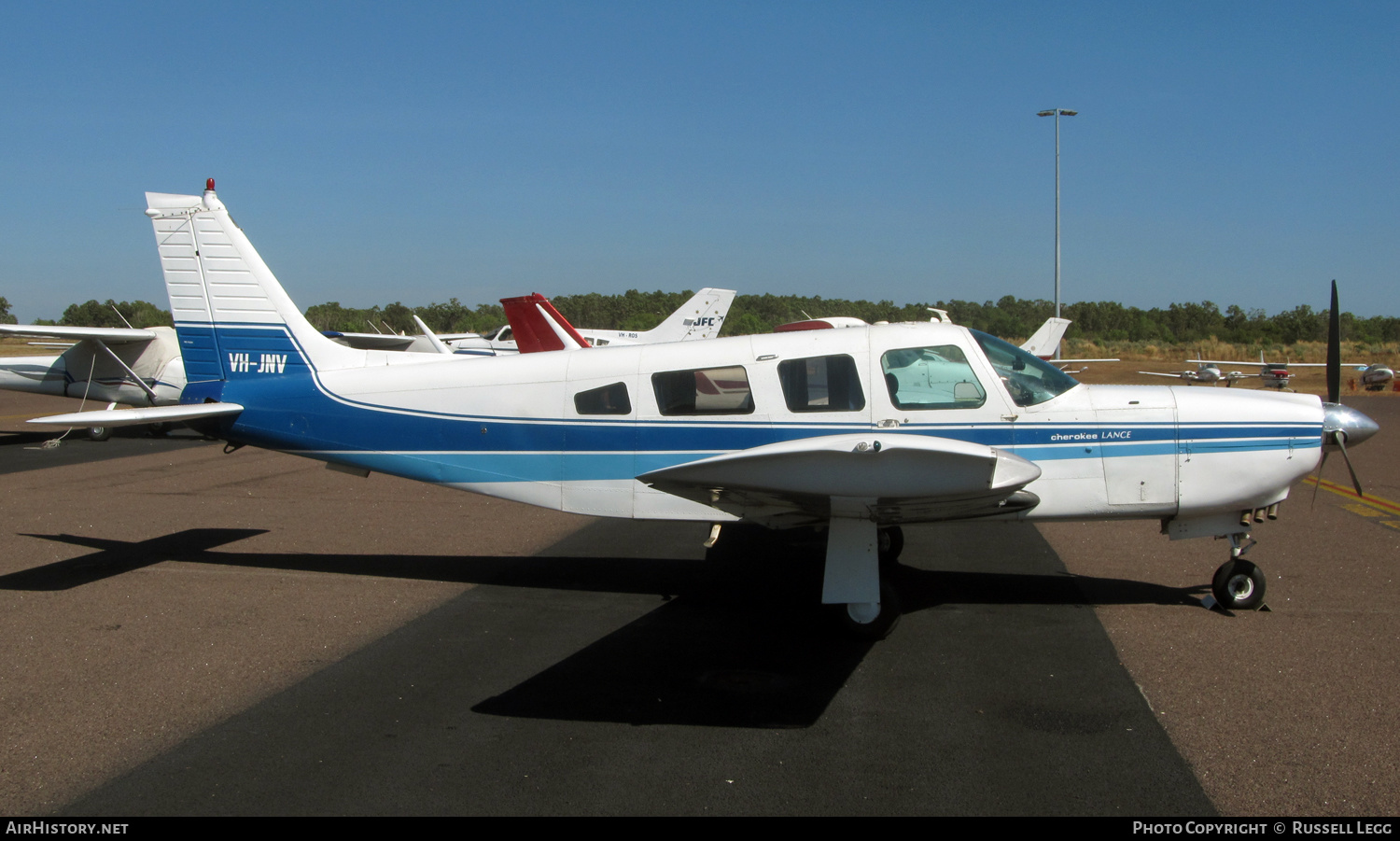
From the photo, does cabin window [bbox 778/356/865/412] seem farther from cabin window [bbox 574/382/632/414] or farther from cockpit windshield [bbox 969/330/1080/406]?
cabin window [bbox 574/382/632/414]

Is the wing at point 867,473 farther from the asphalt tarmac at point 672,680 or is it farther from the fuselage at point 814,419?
the asphalt tarmac at point 672,680

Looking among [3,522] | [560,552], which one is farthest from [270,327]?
[3,522]

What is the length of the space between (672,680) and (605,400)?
89.6 inches

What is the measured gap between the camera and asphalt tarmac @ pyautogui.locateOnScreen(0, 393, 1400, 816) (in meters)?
4.11

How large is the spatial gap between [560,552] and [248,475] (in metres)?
7.88

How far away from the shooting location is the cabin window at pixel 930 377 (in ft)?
20.9

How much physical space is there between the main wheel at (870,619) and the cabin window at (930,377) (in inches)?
54.7

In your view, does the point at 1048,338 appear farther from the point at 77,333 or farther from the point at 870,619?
the point at 77,333

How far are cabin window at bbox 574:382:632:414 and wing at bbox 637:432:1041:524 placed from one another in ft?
4.30

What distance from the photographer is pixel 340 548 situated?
29.6 ft

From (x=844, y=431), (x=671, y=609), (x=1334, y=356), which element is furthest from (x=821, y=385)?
(x=1334, y=356)

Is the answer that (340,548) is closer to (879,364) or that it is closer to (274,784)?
(274,784)
